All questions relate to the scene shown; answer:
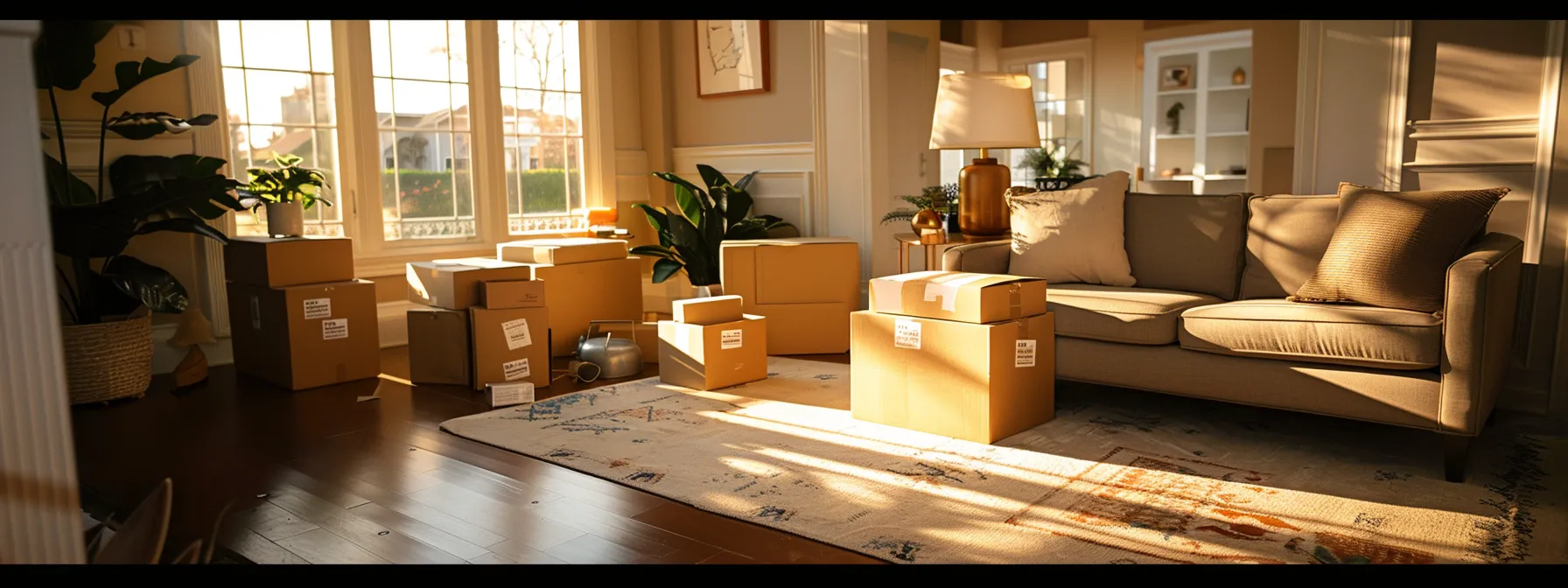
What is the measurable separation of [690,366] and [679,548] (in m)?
1.73

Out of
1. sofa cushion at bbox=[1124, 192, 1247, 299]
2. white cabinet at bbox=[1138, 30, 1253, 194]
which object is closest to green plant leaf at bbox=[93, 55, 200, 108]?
sofa cushion at bbox=[1124, 192, 1247, 299]

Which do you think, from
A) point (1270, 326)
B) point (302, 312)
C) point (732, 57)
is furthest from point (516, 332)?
point (1270, 326)

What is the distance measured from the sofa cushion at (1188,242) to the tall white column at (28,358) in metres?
3.22

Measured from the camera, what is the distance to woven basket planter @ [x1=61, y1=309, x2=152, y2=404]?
384 centimetres

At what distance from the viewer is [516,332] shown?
4.04 metres

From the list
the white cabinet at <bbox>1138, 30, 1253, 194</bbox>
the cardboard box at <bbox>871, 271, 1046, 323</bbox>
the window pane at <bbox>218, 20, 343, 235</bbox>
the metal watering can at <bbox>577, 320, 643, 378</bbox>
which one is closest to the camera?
the cardboard box at <bbox>871, 271, 1046, 323</bbox>

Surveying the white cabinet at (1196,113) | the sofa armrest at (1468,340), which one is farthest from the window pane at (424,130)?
the white cabinet at (1196,113)

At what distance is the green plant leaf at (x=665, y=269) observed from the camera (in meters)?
5.25

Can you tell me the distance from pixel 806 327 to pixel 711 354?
0.91 m

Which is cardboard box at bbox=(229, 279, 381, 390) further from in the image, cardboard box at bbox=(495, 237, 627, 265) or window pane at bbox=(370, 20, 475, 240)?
window pane at bbox=(370, 20, 475, 240)

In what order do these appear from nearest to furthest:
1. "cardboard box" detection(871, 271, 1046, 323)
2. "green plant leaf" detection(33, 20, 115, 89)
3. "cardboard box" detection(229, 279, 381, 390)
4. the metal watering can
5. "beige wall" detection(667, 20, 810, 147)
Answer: "cardboard box" detection(871, 271, 1046, 323) → "green plant leaf" detection(33, 20, 115, 89) → "cardboard box" detection(229, 279, 381, 390) → the metal watering can → "beige wall" detection(667, 20, 810, 147)

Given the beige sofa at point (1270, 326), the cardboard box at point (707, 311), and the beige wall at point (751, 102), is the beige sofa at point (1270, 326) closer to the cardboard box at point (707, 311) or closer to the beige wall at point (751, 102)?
the cardboard box at point (707, 311)

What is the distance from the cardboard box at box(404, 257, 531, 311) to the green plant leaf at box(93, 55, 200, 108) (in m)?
1.15
